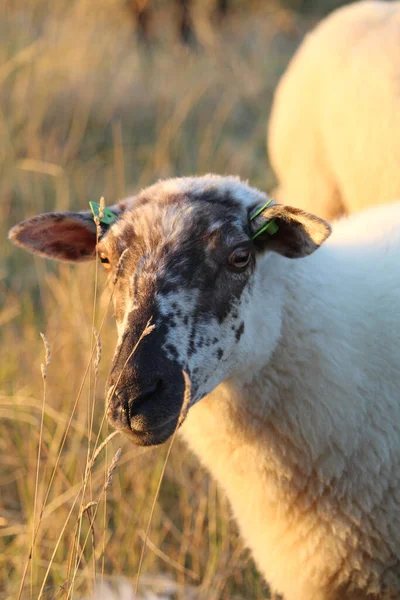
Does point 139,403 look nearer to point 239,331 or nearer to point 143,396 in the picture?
point 143,396

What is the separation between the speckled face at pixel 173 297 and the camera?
1918 millimetres

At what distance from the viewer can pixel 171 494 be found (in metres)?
3.54

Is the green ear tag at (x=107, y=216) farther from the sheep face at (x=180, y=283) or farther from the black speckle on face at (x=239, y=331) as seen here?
the black speckle on face at (x=239, y=331)

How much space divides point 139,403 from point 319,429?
0.69 meters

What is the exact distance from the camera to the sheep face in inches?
75.8

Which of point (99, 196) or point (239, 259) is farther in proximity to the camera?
point (99, 196)

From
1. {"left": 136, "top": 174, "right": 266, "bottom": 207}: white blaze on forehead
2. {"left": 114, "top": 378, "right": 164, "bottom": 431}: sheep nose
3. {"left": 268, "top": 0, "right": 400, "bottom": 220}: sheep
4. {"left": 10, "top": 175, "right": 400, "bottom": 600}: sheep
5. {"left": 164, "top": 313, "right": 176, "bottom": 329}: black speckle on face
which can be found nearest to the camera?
{"left": 114, "top": 378, "right": 164, "bottom": 431}: sheep nose

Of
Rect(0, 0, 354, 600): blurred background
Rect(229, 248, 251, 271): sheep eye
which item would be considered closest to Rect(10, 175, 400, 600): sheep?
Rect(229, 248, 251, 271): sheep eye

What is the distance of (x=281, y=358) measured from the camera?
2.34 meters

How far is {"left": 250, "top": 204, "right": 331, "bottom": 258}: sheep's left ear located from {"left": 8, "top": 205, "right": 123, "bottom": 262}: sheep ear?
0.45 metres

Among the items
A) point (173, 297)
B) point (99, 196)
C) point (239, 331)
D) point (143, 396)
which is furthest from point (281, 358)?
point (99, 196)

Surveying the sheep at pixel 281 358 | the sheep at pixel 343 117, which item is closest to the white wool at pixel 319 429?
the sheep at pixel 281 358

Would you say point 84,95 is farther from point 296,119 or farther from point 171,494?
point 171,494

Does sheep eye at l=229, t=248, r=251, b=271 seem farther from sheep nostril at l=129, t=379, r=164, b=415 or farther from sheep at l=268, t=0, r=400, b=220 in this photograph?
sheep at l=268, t=0, r=400, b=220
